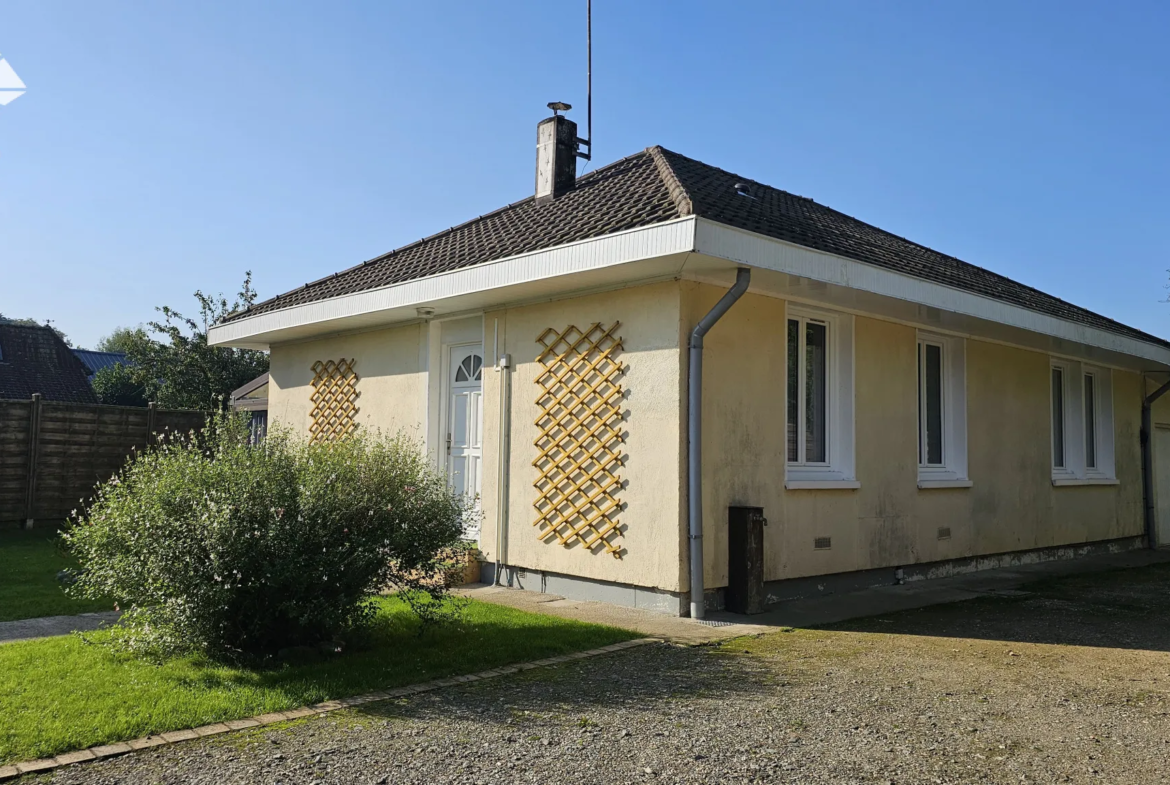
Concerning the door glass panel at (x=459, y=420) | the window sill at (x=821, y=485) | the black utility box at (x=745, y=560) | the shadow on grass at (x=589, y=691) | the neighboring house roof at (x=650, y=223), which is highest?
the neighboring house roof at (x=650, y=223)

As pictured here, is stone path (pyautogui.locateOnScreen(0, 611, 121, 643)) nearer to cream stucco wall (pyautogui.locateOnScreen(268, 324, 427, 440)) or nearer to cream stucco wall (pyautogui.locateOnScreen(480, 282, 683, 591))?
cream stucco wall (pyautogui.locateOnScreen(268, 324, 427, 440))

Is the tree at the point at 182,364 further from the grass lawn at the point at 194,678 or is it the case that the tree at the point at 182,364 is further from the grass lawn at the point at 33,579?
the grass lawn at the point at 194,678

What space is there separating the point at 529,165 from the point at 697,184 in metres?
3.43

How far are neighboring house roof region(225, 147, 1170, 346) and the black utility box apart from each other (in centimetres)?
238

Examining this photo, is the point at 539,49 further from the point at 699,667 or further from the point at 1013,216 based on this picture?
the point at 1013,216

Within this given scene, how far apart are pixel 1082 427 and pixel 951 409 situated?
4.03m

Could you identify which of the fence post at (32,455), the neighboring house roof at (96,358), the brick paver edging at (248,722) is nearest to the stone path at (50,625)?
the brick paver edging at (248,722)

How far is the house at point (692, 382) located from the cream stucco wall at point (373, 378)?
0.03m

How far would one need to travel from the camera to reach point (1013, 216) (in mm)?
15414

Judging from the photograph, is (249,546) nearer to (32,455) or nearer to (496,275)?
(496,275)

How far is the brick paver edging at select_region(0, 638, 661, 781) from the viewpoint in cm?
357

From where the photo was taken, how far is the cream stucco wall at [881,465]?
754 cm

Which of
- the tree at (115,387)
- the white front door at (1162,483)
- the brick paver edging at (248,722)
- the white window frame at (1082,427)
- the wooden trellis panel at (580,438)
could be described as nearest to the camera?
the brick paver edging at (248,722)

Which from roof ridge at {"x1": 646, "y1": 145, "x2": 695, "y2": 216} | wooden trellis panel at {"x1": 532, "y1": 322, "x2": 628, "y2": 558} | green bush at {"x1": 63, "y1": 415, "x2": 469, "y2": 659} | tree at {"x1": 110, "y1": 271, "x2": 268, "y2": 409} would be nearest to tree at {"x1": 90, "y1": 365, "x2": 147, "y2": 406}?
tree at {"x1": 110, "y1": 271, "x2": 268, "y2": 409}
